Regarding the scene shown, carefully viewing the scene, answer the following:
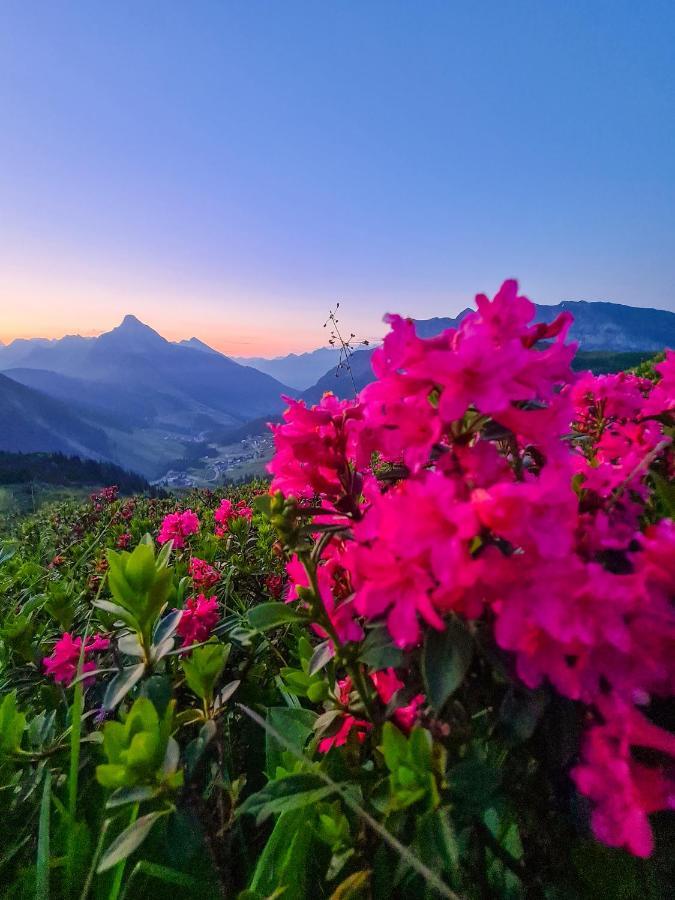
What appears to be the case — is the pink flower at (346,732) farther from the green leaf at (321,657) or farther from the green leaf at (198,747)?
the green leaf at (198,747)

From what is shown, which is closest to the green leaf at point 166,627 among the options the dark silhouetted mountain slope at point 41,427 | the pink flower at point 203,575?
the pink flower at point 203,575

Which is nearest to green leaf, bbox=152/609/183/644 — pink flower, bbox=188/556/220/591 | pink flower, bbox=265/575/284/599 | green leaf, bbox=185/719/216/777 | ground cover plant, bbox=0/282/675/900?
ground cover plant, bbox=0/282/675/900

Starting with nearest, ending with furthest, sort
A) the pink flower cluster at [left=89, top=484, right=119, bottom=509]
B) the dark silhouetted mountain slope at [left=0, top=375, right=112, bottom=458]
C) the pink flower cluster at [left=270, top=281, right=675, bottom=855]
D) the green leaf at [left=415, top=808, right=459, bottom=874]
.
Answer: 1. the pink flower cluster at [left=270, top=281, right=675, bottom=855]
2. the green leaf at [left=415, top=808, right=459, bottom=874]
3. the pink flower cluster at [left=89, top=484, right=119, bottom=509]
4. the dark silhouetted mountain slope at [left=0, top=375, right=112, bottom=458]

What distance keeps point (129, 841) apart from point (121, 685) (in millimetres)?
389

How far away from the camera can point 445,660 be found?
2.58ft

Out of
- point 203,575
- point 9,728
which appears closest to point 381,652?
point 9,728

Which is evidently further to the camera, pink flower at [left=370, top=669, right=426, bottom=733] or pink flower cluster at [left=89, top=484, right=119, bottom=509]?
pink flower cluster at [left=89, top=484, right=119, bottom=509]

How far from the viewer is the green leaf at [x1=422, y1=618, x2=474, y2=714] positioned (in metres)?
0.75

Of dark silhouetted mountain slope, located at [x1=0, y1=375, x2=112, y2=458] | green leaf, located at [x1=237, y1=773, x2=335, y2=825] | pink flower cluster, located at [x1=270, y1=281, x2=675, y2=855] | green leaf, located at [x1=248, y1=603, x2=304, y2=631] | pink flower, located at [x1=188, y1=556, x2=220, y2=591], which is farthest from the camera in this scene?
dark silhouetted mountain slope, located at [x1=0, y1=375, x2=112, y2=458]

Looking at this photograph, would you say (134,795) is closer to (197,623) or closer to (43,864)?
(43,864)

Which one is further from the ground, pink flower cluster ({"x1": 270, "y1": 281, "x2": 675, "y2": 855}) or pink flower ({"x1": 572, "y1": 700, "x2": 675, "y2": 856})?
pink flower cluster ({"x1": 270, "y1": 281, "x2": 675, "y2": 855})

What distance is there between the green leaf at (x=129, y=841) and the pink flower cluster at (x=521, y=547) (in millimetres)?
549

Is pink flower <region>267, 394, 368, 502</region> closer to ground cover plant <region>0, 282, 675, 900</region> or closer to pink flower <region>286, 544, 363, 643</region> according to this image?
ground cover plant <region>0, 282, 675, 900</region>

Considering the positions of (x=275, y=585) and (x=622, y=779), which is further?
(x=275, y=585)
